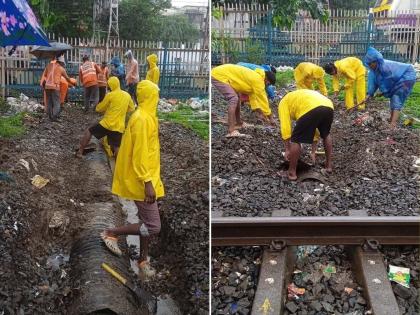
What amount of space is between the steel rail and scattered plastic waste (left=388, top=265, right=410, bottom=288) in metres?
0.20

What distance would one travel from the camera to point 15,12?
82.7 inches

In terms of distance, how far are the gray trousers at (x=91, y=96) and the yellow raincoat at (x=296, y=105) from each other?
99.8 inches

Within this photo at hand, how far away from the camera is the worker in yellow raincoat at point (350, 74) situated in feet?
15.6

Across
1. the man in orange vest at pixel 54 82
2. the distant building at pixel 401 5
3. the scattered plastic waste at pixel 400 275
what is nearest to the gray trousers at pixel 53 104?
the man in orange vest at pixel 54 82

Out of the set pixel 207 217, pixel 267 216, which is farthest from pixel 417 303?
pixel 207 217

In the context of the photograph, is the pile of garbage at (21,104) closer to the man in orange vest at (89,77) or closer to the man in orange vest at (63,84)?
the man in orange vest at (63,84)

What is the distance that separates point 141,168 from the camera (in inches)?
85.7

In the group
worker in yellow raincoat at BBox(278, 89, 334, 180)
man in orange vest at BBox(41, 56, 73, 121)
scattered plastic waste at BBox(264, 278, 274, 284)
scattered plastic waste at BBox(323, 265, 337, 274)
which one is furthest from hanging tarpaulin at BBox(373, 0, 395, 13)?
man in orange vest at BBox(41, 56, 73, 121)

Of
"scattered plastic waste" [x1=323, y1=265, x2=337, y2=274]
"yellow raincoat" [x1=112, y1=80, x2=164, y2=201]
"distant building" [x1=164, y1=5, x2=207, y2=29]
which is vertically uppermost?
"distant building" [x1=164, y1=5, x2=207, y2=29]

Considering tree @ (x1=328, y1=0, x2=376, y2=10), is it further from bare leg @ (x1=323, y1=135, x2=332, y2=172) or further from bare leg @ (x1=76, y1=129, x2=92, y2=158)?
bare leg @ (x1=76, y1=129, x2=92, y2=158)

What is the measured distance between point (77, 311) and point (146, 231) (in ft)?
1.34

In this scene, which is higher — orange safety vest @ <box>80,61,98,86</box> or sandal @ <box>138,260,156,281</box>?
orange safety vest @ <box>80,61,98,86</box>

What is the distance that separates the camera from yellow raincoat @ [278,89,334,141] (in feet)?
15.0

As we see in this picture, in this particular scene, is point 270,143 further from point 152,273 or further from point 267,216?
point 152,273
